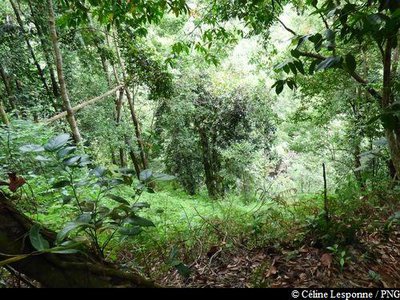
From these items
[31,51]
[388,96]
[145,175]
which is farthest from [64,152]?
[31,51]

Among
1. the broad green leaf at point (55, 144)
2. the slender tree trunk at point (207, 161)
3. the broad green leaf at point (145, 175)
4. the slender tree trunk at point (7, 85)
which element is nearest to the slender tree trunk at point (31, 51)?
the slender tree trunk at point (7, 85)

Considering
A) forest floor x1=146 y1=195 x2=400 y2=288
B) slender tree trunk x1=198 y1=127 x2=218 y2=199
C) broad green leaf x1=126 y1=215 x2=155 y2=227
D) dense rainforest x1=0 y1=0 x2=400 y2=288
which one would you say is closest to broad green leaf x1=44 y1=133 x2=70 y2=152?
dense rainforest x1=0 y1=0 x2=400 y2=288

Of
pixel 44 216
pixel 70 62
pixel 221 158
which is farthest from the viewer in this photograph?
pixel 221 158

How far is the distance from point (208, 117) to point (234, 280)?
29.0 ft

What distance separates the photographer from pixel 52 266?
1.06m

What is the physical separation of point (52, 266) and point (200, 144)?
380 inches

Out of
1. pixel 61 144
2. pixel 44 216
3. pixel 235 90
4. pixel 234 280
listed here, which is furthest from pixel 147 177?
pixel 235 90

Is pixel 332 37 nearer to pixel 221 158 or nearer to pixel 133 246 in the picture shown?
pixel 133 246

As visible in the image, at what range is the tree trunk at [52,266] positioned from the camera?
3.43ft

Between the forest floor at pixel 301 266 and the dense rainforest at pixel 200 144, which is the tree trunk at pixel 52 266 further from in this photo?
the forest floor at pixel 301 266

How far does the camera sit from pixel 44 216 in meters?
2.72

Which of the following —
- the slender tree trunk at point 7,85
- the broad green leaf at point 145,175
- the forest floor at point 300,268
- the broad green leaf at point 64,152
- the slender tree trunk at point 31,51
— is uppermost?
the slender tree trunk at point 31,51

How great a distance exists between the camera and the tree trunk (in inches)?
41.2

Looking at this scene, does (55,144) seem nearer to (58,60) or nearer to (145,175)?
(145,175)
